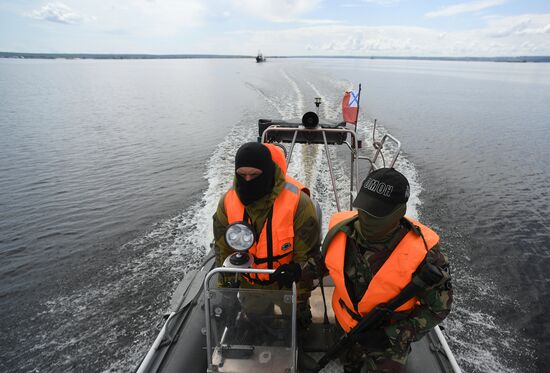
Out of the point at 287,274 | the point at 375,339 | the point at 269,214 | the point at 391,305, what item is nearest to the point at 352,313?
the point at 375,339

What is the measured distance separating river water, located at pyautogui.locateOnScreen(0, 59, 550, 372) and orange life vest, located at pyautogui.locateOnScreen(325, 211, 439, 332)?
2.28 meters

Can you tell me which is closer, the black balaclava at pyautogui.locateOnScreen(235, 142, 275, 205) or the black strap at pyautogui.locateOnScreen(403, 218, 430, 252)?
the black strap at pyautogui.locateOnScreen(403, 218, 430, 252)

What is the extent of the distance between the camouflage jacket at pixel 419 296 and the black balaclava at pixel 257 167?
47cm

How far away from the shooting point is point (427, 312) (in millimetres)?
1427

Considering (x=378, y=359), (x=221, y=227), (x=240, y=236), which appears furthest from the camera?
(x=221, y=227)

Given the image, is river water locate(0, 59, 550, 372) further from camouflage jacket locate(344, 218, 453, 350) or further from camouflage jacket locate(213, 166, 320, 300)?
camouflage jacket locate(344, 218, 453, 350)

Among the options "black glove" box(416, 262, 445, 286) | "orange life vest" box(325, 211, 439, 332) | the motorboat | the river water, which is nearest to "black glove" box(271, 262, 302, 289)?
the motorboat

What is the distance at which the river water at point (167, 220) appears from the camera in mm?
3371

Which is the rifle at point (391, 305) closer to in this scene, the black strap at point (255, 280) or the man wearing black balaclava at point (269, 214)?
the man wearing black balaclava at point (269, 214)

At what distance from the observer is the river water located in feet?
11.1

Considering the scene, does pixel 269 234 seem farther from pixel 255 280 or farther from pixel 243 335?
pixel 243 335

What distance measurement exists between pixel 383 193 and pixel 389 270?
13.4 inches

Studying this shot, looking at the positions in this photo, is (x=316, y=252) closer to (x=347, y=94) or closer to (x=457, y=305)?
(x=457, y=305)

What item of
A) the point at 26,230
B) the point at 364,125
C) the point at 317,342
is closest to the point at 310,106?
the point at 364,125
